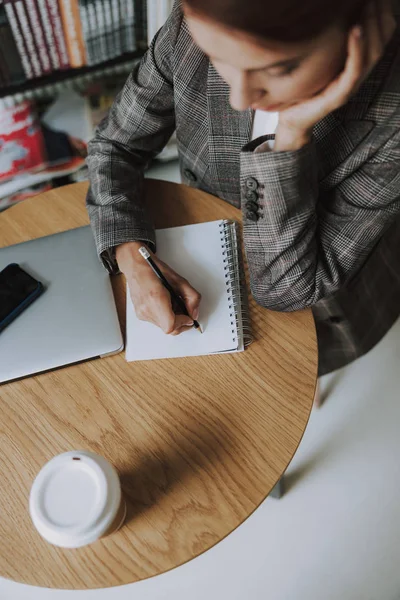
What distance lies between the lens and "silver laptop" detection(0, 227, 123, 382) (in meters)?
0.77

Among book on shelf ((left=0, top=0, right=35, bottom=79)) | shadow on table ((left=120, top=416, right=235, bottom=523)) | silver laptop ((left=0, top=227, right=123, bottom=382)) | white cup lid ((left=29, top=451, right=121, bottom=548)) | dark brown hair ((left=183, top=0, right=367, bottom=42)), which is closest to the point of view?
dark brown hair ((left=183, top=0, right=367, bottom=42))

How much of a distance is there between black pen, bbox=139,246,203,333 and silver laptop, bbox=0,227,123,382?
87 millimetres

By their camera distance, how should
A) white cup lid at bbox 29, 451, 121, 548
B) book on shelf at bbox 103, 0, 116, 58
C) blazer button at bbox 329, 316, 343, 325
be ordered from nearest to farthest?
white cup lid at bbox 29, 451, 121, 548
blazer button at bbox 329, 316, 343, 325
book on shelf at bbox 103, 0, 116, 58

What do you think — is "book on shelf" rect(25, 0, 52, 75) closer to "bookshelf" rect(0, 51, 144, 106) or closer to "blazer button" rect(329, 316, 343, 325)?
"bookshelf" rect(0, 51, 144, 106)

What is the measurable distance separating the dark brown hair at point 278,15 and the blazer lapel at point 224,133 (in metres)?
0.34

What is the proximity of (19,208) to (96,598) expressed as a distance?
0.91 m

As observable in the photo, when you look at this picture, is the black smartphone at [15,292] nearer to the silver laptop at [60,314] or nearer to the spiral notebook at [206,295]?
the silver laptop at [60,314]

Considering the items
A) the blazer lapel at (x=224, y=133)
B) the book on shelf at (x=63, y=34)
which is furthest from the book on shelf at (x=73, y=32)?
the blazer lapel at (x=224, y=133)

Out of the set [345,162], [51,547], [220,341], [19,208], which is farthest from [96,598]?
[345,162]

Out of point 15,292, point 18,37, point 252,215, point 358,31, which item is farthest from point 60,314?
point 18,37

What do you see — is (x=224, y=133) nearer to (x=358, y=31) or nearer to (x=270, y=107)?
(x=270, y=107)

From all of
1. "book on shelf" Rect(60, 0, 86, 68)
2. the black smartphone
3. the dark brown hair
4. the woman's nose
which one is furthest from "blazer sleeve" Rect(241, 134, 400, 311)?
"book on shelf" Rect(60, 0, 86, 68)

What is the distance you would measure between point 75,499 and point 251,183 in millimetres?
490

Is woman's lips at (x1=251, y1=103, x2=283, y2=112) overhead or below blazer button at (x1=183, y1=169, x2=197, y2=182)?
overhead
